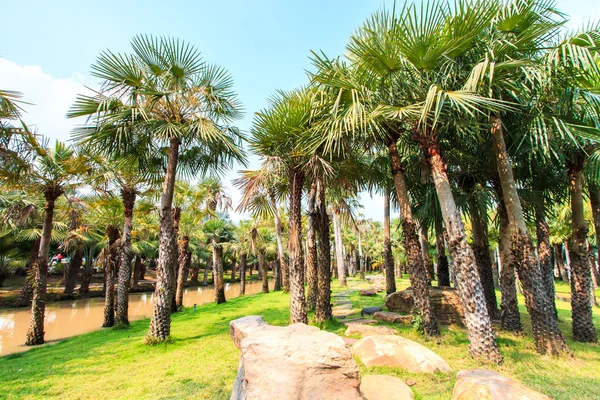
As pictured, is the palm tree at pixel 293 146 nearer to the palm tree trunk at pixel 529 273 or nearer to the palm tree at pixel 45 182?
the palm tree trunk at pixel 529 273

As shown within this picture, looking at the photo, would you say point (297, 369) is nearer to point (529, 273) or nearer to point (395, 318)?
point (529, 273)

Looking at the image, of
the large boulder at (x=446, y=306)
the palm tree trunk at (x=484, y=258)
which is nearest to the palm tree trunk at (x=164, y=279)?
the large boulder at (x=446, y=306)

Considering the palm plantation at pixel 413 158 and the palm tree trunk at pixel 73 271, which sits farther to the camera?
the palm tree trunk at pixel 73 271

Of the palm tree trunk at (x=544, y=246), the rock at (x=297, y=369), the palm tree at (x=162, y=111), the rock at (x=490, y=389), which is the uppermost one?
the palm tree at (x=162, y=111)

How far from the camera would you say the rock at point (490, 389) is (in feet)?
11.3

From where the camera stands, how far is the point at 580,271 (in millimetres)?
7793

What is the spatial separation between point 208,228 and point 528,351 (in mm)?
21622

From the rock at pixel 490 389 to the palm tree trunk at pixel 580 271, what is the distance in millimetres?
5878

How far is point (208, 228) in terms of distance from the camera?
947 inches

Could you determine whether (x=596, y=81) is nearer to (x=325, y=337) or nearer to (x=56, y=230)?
(x=325, y=337)

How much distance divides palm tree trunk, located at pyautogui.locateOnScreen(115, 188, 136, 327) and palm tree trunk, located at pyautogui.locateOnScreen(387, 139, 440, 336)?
1030 centimetres

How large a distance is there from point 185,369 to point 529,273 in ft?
25.8

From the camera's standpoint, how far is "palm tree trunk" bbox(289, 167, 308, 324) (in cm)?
835

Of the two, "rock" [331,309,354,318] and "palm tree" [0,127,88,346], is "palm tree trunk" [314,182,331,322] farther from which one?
"palm tree" [0,127,88,346]
